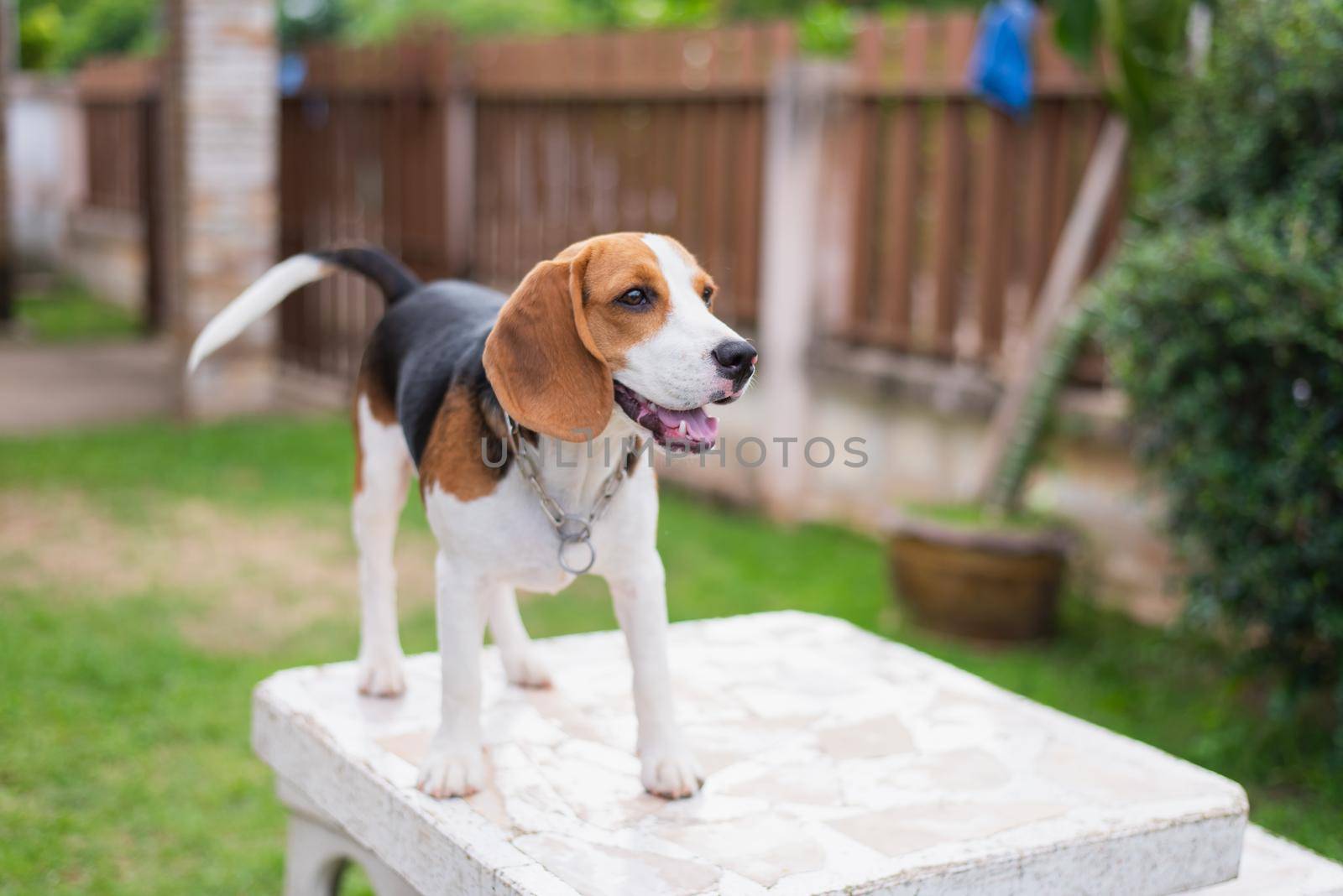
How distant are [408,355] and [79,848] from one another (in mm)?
1789

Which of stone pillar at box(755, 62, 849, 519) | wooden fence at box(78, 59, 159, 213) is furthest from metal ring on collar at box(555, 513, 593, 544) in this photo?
wooden fence at box(78, 59, 159, 213)

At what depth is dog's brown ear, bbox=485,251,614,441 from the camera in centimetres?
244

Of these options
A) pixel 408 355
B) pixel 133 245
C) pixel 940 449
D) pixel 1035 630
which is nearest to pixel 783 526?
pixel 940 449

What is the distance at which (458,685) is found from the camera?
8.98 feet

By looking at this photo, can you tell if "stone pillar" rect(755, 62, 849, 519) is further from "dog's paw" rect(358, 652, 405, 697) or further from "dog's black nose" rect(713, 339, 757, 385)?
"dog's black nose" rect(713, 339, 757, 385)

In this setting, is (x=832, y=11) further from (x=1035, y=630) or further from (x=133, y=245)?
(x=133, y=245)

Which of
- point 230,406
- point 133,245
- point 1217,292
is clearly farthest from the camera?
point 133,245

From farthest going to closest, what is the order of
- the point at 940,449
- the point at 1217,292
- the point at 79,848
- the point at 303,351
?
the point at 303,351, the point at 940,449, the point at 1217,292, the point at 79,848

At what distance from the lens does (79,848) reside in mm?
3764

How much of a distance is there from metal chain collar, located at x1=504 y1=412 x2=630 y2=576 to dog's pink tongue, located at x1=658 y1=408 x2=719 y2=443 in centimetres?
27

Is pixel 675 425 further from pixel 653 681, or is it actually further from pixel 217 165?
pixel 217 165


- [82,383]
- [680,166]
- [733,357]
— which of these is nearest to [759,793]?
[733,357]

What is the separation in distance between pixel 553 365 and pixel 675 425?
0.76ft

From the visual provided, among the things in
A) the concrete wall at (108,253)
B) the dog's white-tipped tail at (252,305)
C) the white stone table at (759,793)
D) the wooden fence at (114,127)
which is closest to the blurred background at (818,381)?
the white stone table at (759,793)
